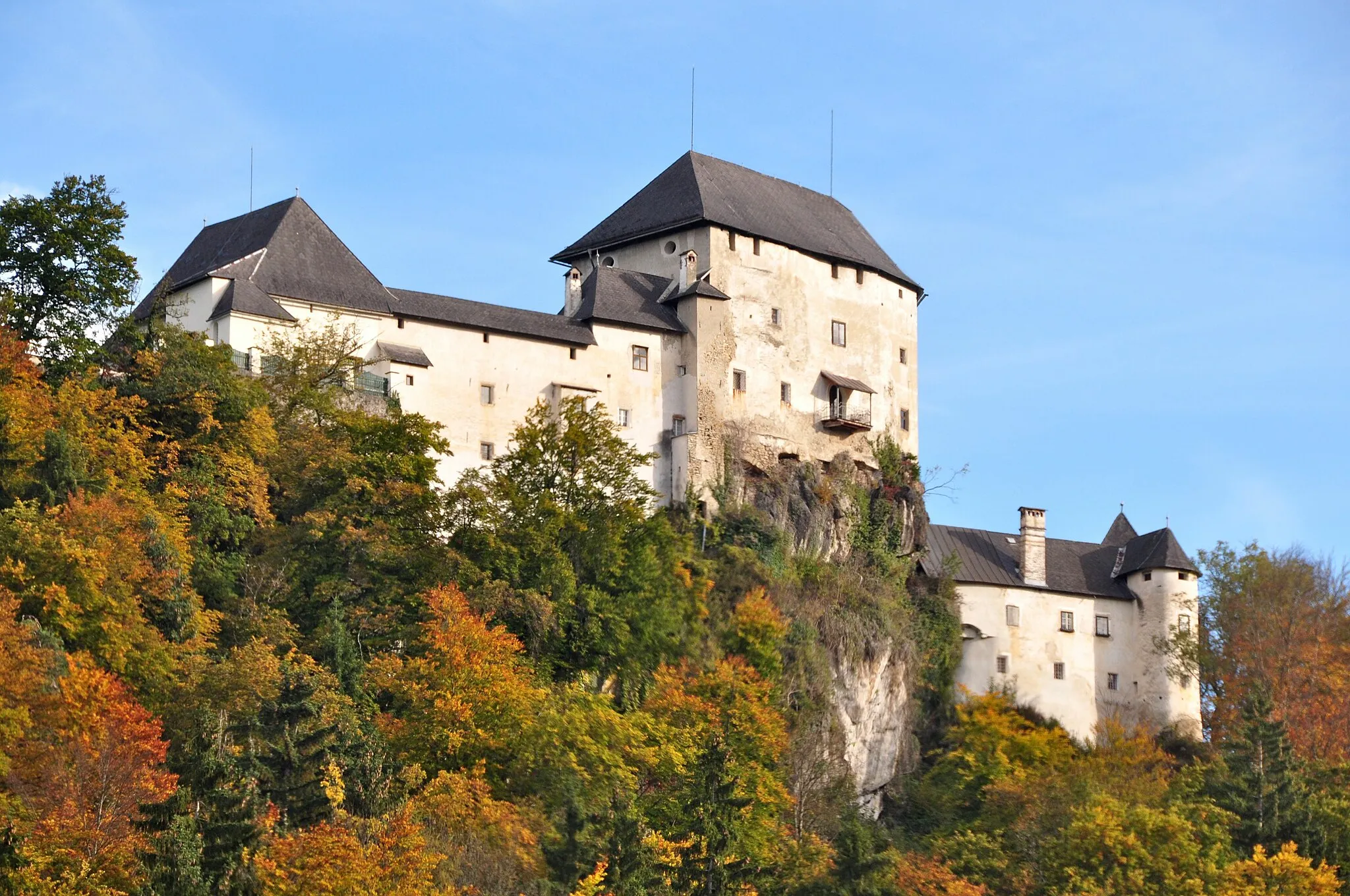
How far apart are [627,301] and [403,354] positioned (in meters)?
8.13

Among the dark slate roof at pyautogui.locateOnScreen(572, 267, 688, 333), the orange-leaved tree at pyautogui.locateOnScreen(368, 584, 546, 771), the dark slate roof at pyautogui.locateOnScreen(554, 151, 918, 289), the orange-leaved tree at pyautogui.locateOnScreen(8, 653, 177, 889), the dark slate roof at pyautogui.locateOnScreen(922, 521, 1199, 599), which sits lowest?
the orange-leaved tree at pyautogui.locateOnScreen(8, 653, 177, 889)

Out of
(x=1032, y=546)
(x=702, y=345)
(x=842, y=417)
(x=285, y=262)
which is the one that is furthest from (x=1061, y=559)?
(x=285, y=262)

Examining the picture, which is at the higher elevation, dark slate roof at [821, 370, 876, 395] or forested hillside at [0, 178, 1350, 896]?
dark slate roof at [821, 370, 876, 395]

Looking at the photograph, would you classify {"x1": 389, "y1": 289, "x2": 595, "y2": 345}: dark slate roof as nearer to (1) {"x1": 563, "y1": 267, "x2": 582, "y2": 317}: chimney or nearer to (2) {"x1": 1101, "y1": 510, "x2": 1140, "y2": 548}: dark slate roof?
(1) {"x1": 563, "y1": 267, "x2": 582, "y2": 317}: chimney

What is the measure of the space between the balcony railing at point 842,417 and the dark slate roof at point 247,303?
661 inches

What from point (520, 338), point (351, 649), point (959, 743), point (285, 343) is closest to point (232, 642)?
point (351, 649)

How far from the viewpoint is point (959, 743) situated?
221 feet

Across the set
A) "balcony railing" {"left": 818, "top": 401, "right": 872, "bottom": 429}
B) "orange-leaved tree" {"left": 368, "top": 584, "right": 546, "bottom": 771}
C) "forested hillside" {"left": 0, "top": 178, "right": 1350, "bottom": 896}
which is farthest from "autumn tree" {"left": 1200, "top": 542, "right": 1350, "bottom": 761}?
"orange-leaved tree" {"left": 368, "top": 584, "right": 546, "bottom": 771}

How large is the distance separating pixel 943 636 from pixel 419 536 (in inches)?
767

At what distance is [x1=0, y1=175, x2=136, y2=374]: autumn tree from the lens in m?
58.4

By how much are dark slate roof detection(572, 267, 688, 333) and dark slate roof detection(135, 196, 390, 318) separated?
6.57 m

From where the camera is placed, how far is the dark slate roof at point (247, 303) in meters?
60.3

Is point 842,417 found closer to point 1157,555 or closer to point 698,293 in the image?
point 698,293

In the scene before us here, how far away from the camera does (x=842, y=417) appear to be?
6900 centimetres
